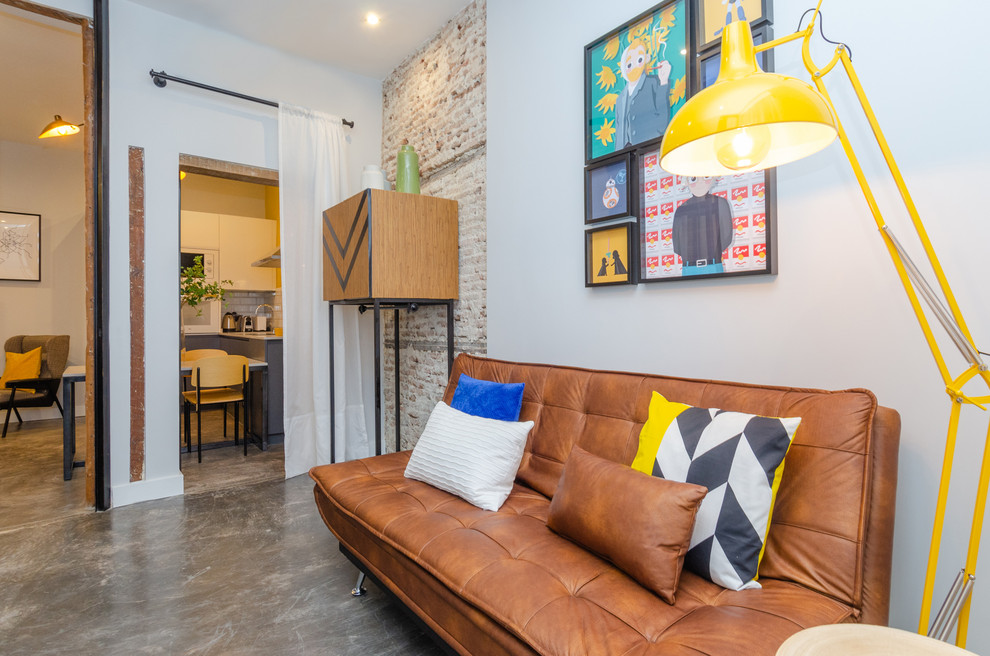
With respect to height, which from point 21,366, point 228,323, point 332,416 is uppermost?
point 228,323

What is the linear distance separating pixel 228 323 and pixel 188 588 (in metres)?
4.96

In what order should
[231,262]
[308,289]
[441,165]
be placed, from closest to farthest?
[441,165], [308,289], [231,262]

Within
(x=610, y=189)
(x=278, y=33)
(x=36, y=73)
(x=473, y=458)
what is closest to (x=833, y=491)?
(x=473, y=458)

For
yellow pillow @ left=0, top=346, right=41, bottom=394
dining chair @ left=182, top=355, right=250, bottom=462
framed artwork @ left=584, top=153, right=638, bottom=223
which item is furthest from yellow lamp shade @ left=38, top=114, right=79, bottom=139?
framed artwork @ left=584, top=153, right=638, bottom=223

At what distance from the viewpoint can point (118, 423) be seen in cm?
304

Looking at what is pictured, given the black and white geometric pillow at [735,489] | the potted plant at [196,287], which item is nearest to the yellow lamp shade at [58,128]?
the potted plant at [196,287]

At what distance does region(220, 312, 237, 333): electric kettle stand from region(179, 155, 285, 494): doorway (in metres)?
0.01

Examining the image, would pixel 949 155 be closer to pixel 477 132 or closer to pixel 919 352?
pixel 919 352

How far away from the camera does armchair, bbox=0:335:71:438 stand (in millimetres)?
4621

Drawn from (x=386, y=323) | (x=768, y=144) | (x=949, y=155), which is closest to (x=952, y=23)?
(x=949, y=155)

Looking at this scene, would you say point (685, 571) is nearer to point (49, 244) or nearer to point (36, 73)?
point (36, 73)

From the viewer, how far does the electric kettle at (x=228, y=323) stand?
21.0 feet

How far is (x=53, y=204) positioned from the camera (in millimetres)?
5691

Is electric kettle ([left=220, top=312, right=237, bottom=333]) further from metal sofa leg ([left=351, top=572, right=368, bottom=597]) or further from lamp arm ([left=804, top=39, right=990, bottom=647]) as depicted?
lamp arm ([left=804, top=39, right=990, bottom=647])
